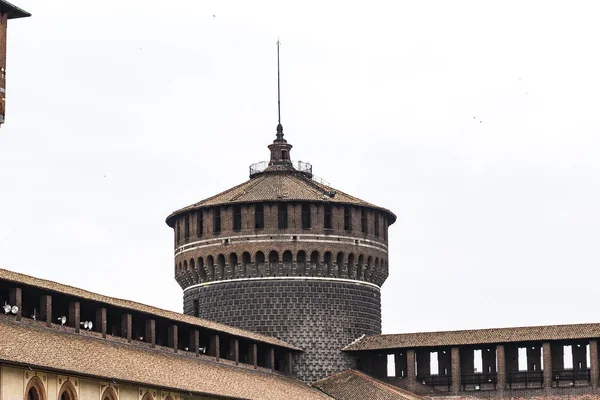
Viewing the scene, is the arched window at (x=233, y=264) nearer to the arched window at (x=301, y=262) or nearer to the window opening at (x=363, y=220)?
the arched window at (x=301, y=262)

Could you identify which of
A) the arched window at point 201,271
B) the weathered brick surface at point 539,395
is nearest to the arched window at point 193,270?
the arched window at point 201,271

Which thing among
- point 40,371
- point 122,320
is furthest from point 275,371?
point 40,371

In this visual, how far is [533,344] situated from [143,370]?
2425 cm

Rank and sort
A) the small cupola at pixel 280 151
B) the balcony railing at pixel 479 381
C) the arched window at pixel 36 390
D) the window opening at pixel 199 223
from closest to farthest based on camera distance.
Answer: the arched window at pixel 36 390 → the balcony railing at pixel 479 381 → the window opening at pixel 199 223 → the small cupola at pixel 280 151

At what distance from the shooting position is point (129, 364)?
57625 millimetres

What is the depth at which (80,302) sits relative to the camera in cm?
5988

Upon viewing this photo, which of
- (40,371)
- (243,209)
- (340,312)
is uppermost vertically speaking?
(243,209)

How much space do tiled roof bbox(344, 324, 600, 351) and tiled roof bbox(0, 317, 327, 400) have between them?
23.5 ft

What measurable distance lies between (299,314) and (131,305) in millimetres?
16041

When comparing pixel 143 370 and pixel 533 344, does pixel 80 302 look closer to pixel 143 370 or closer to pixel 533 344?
pixel 143 370

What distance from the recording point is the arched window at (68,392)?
169 feet

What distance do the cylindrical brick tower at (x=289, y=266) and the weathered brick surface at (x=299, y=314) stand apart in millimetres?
48

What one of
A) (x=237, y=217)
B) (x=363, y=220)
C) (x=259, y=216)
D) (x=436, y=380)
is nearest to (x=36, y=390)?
(x=259, y=216)

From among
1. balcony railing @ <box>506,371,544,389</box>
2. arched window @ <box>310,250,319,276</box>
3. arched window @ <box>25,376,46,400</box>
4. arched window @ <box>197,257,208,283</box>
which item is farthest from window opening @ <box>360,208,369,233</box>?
arched window @ <box>25,376,46,400</box>
